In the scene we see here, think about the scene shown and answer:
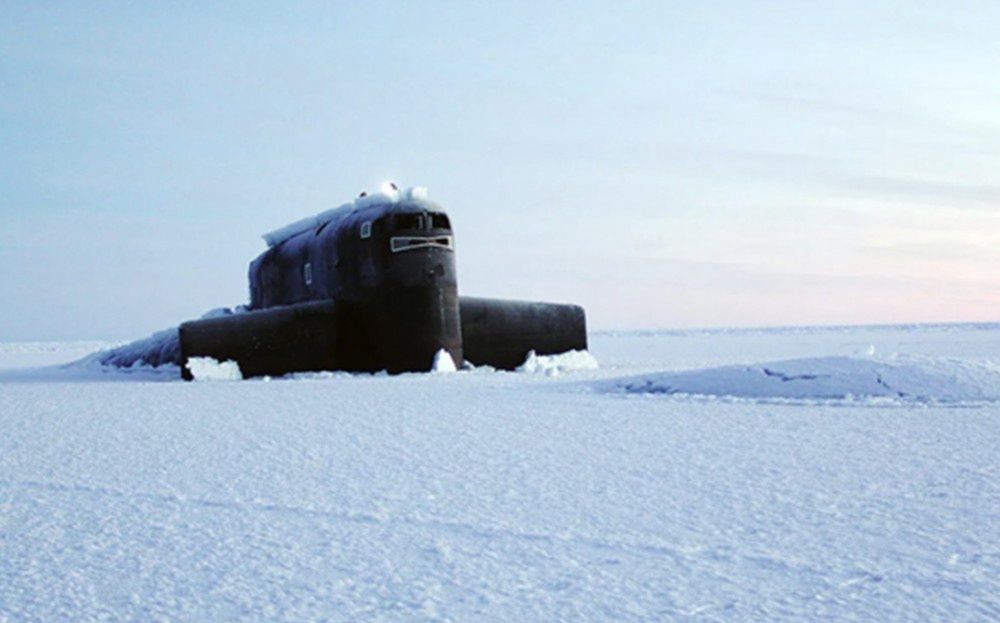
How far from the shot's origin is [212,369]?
15.0 m

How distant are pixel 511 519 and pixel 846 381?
6771 millimetres

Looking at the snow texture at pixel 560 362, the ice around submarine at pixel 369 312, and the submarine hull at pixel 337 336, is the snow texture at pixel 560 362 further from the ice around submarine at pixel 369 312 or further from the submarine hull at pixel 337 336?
the submarine hull at pixel 337 336

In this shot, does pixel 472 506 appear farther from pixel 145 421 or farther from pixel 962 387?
pixel 962 387

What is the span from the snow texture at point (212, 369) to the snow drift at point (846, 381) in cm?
685

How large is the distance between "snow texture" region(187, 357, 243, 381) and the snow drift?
22.5 feet

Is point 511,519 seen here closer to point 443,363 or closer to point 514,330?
point 443,363

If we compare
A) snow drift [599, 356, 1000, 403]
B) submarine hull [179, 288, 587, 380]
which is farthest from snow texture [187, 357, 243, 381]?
snow drift [599, 356, 1000, 403]

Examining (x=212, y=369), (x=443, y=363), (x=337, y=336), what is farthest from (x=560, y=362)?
(x=212, y=369)

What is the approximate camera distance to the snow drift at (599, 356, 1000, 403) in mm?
9445

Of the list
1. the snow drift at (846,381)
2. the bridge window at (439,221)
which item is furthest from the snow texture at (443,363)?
the snow drift at (846,381)

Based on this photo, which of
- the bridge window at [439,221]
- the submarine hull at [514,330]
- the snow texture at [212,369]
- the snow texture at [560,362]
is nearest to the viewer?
the snow texture at [212,369]

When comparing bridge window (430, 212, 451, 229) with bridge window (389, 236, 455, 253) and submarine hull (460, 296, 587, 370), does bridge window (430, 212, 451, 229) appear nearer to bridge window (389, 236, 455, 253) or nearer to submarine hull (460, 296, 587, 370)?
bridge window (389, 236, 455, 253)

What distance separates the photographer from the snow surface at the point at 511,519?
118 inches

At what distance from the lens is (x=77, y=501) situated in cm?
478
